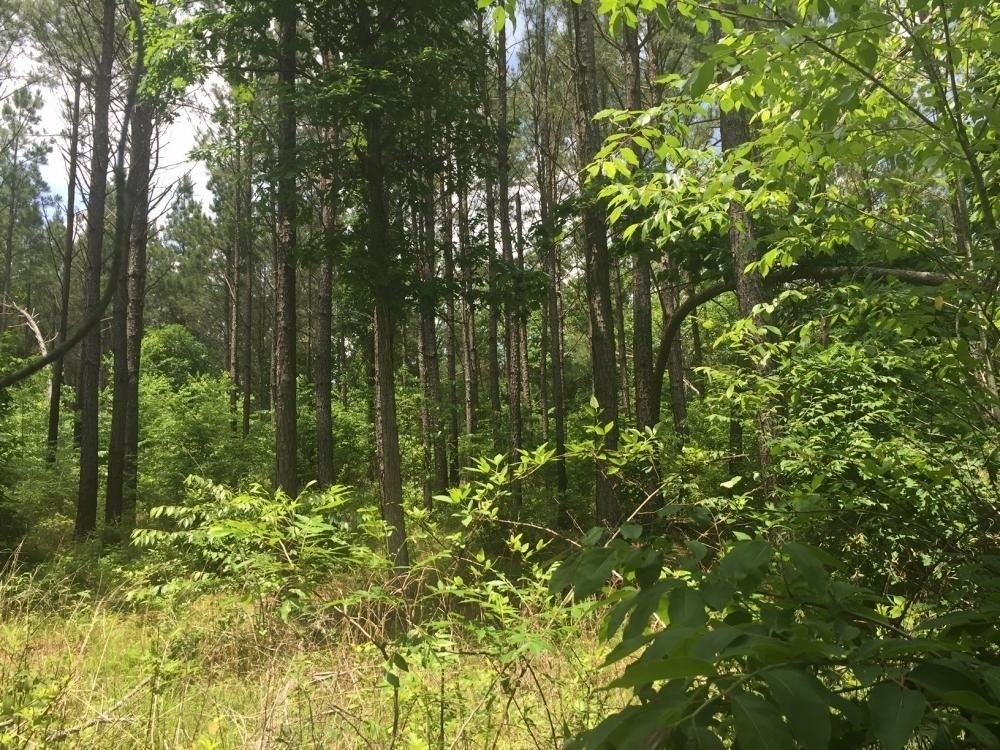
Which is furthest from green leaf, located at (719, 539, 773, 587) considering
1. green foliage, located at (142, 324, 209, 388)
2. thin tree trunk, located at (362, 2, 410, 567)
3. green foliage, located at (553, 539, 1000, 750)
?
green foliage, located at (142, 324, 209, 388)

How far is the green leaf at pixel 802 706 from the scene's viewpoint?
72 centimetres

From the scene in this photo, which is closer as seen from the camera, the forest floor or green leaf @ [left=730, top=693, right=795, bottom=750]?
green leaf @ [left=730, top=693, right=795, bottom=750]

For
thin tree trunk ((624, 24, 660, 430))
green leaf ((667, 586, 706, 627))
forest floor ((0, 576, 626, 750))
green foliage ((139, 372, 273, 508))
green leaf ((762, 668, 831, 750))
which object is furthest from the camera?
green foliage ((139, 372, 273, 508))

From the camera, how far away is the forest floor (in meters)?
2.51

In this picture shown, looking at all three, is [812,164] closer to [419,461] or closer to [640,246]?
[640,246]

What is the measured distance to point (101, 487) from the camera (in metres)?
14.8

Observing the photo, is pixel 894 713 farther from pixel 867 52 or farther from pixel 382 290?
pixel 382 290

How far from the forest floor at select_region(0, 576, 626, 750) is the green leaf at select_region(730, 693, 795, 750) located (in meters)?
1.41

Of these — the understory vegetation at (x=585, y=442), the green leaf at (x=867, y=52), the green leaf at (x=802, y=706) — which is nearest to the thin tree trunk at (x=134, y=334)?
the understory vegetation at (x=585, y=442)

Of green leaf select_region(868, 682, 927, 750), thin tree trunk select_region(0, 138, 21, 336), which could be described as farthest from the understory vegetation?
thin tree trunk select_region(0, 138, 21, 336)

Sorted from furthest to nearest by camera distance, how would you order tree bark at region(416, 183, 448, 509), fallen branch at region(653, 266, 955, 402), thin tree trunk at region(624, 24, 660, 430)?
tree bark at region(416, 183, 448, 509) < thin tree trunk at region(624, 24, 660, 430) < fallen branch at region(653, 266, 955, 402)

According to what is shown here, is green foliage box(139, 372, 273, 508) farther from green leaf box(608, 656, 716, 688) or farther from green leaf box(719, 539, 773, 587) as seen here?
green leaf box(608, 656, 716, 688)

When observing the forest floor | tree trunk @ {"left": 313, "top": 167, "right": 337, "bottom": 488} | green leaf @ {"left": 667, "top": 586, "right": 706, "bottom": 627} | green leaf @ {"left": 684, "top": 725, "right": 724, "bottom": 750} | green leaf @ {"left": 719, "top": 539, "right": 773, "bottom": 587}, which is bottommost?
the forest floor

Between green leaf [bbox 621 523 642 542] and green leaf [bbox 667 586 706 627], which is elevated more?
green leaf [bbox 621 523 642 542]
